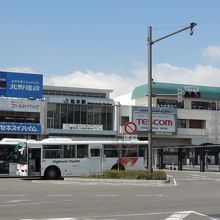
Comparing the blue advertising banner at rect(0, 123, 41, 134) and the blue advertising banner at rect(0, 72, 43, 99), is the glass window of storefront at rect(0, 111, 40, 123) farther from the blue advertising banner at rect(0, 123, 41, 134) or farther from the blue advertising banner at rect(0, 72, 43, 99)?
the blue advertising banner at rect(0, 72, 43, 99)

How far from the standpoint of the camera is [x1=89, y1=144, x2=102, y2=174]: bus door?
3350cm

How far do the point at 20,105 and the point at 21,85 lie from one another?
2.47m

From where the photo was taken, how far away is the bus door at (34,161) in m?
32.3

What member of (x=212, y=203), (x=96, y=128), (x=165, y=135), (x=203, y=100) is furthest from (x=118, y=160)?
(x=203, y=100)

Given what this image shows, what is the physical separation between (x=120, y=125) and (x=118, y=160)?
118ft

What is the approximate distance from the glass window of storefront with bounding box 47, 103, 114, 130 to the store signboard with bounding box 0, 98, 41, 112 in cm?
204

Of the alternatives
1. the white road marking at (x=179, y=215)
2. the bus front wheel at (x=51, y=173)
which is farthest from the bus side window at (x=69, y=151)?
the white road marking at (x=179, y=215)

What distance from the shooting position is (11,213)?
13094mm

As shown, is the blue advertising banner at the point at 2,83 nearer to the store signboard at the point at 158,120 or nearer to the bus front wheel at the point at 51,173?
the store signboard at the point at 158,120

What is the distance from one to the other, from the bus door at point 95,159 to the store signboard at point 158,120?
37.5m

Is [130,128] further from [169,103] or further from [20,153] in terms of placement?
[169,103]

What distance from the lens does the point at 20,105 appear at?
61844 mm

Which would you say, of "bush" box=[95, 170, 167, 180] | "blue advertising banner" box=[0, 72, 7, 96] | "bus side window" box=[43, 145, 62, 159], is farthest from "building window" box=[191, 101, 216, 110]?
"bush" box=[95, 170, 167, 180]

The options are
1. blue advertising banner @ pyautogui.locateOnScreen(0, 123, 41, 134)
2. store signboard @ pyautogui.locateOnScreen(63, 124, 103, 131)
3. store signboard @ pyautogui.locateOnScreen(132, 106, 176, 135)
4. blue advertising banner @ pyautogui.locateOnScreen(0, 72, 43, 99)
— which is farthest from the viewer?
store signboard @ pyautogui.locateOnScreen(132, 106, 176, 135)
